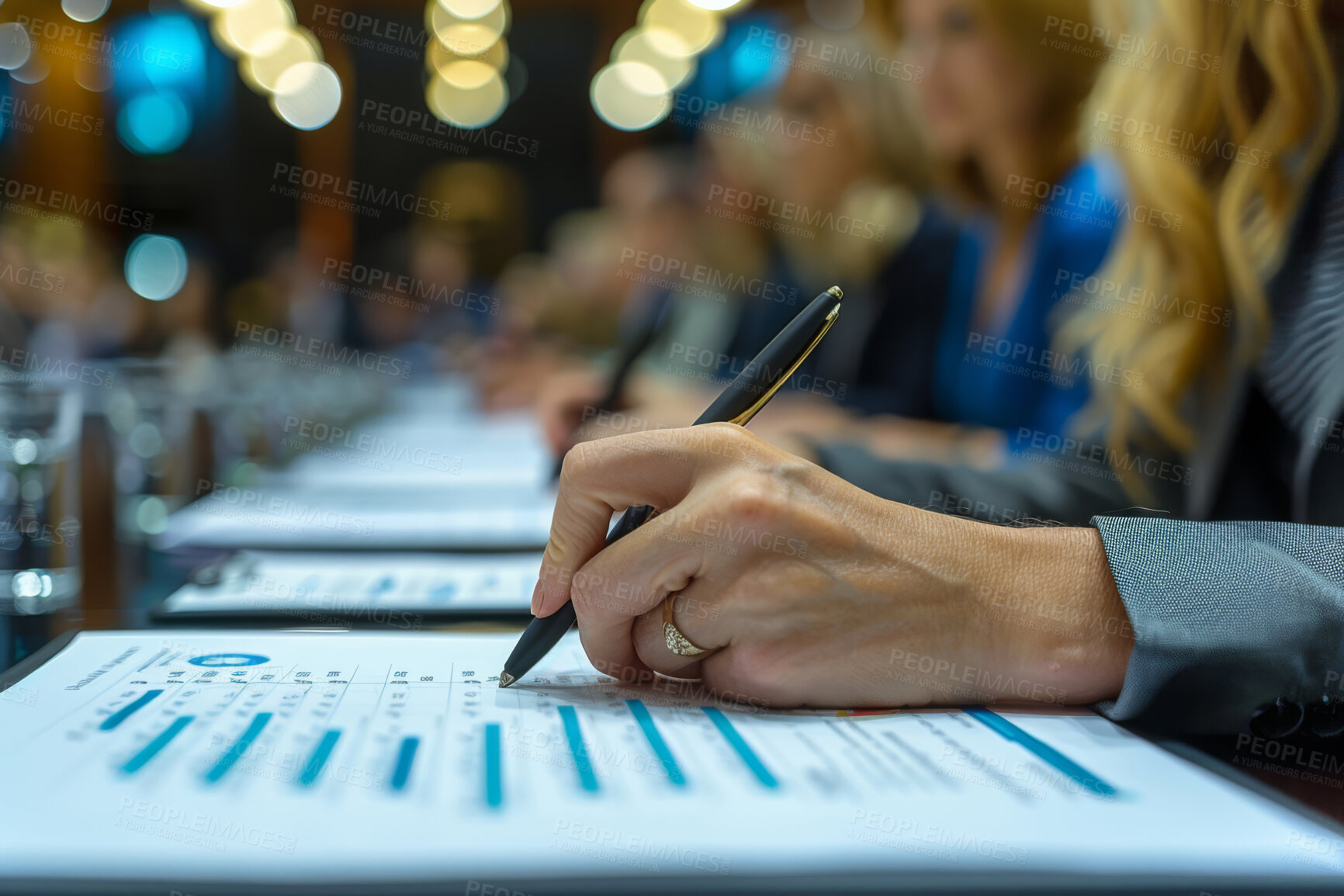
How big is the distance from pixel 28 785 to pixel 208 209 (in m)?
8.30

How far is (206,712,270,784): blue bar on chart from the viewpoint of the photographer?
1.09 feet

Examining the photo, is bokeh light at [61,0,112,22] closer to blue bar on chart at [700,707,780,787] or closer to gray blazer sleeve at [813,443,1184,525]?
gray blazer sleeve at [813,443,1184,525]

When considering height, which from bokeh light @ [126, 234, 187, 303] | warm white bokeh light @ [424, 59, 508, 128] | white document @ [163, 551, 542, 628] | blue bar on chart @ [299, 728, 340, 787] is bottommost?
white document @ [163, 551, 542, 628]

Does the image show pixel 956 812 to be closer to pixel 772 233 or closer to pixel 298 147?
pixel 772 233

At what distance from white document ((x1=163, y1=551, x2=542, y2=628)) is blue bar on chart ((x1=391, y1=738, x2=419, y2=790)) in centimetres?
20

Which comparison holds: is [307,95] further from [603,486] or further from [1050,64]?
[603,486]

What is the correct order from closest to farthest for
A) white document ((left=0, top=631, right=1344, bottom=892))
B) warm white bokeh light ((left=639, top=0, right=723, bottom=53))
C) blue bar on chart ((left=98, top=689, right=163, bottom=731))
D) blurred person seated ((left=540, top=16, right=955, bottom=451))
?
white document ((left=0, top=631, right=1344, bottom=892)) → blue bar on chart ((left=98, top=689, right=163, bottom=731)) → blurred person seated ((left=540, top=16, right=955, bottom=451)) → warm white bokeh light ((left=639, top=0, right=723, bottom=53))

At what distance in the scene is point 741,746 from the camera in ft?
1.23

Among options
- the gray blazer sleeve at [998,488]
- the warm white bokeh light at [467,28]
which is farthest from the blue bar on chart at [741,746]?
the warm white bokeh light at [467,28]

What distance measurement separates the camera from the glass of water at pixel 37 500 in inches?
24.9

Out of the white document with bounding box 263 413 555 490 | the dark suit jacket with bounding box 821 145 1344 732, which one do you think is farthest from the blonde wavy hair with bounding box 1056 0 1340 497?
the white document with bounding box 263 413 555 490

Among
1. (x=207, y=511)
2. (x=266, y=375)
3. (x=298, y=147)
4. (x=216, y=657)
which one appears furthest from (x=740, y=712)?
(x=298, y=147)

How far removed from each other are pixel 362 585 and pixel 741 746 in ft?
1.13

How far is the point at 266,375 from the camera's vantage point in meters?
1.56
